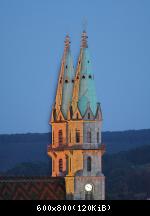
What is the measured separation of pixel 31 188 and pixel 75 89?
8.91 metres

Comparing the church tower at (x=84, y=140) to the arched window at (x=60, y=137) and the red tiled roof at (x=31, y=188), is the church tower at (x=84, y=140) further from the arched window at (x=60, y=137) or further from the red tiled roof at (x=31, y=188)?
the arched window at (x=60, y=137)

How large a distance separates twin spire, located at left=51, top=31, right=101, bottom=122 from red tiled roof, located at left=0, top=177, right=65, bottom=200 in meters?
5.59

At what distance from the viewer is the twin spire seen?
114 m

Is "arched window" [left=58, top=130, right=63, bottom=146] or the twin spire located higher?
the twin spire

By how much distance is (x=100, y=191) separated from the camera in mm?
114312

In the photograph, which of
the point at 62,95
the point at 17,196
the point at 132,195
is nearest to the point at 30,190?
the point at 17,196

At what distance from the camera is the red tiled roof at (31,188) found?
111938 millimetres

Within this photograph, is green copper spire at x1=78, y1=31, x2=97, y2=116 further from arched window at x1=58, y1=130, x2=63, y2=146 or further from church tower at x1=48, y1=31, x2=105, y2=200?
arched window at x1=58, y1=130, x2=63, y2=146

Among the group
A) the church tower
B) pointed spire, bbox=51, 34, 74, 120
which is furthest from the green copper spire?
pointed spire, bbox=51, 34, 74, 120
